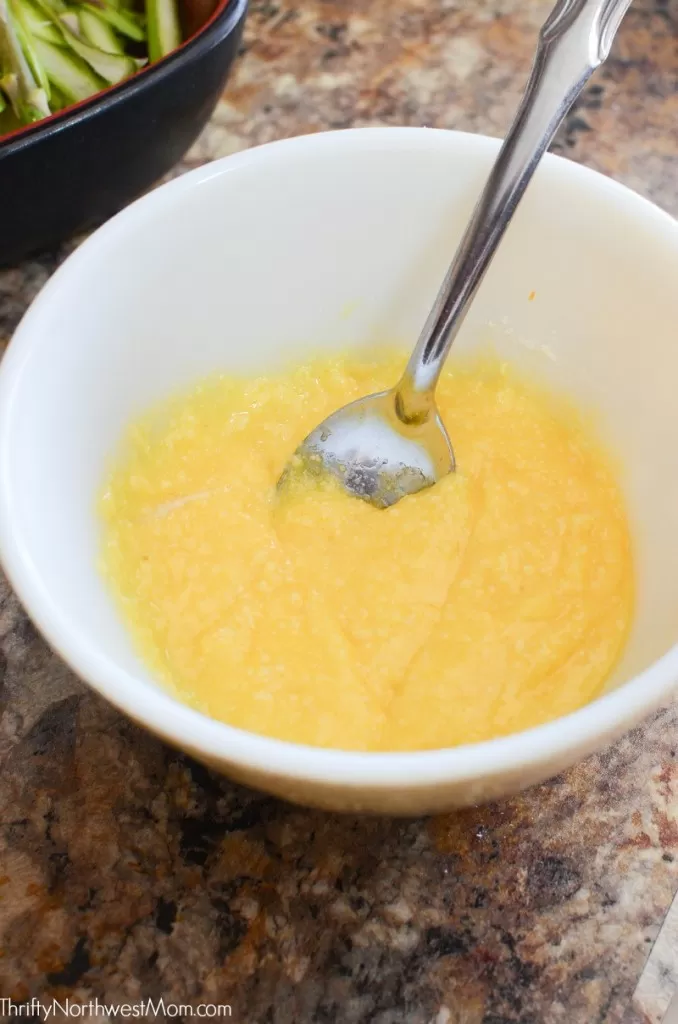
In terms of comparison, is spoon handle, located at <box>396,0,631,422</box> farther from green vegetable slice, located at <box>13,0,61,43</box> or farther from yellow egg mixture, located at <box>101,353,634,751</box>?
green vegetable slice, located at <box>13,0,61,43</box>

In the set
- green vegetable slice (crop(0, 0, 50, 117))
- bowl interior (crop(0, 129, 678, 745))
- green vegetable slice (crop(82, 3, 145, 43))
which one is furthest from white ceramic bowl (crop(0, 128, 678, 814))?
green vegetable slice (crop(82, 3, 145, 43))

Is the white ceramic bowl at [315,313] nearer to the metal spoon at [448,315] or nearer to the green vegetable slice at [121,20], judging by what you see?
the metal spoon at [448,315]

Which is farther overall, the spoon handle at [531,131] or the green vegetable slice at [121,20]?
the green vegetable slice at [121,20]

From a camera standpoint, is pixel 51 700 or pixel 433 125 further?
pixel 433 125

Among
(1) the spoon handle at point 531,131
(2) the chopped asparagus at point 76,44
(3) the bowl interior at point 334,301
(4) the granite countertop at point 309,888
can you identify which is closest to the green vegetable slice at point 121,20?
(2) the chopped asparagus at point 76,44

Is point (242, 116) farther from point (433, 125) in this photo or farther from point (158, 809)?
point (158, 809)

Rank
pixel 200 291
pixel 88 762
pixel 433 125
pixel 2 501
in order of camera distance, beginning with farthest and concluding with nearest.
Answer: pixel 433 125, pixel 200 291, pixel 88 762, pixel 2 501

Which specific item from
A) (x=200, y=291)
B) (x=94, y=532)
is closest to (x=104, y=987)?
(x=94, y=532)
